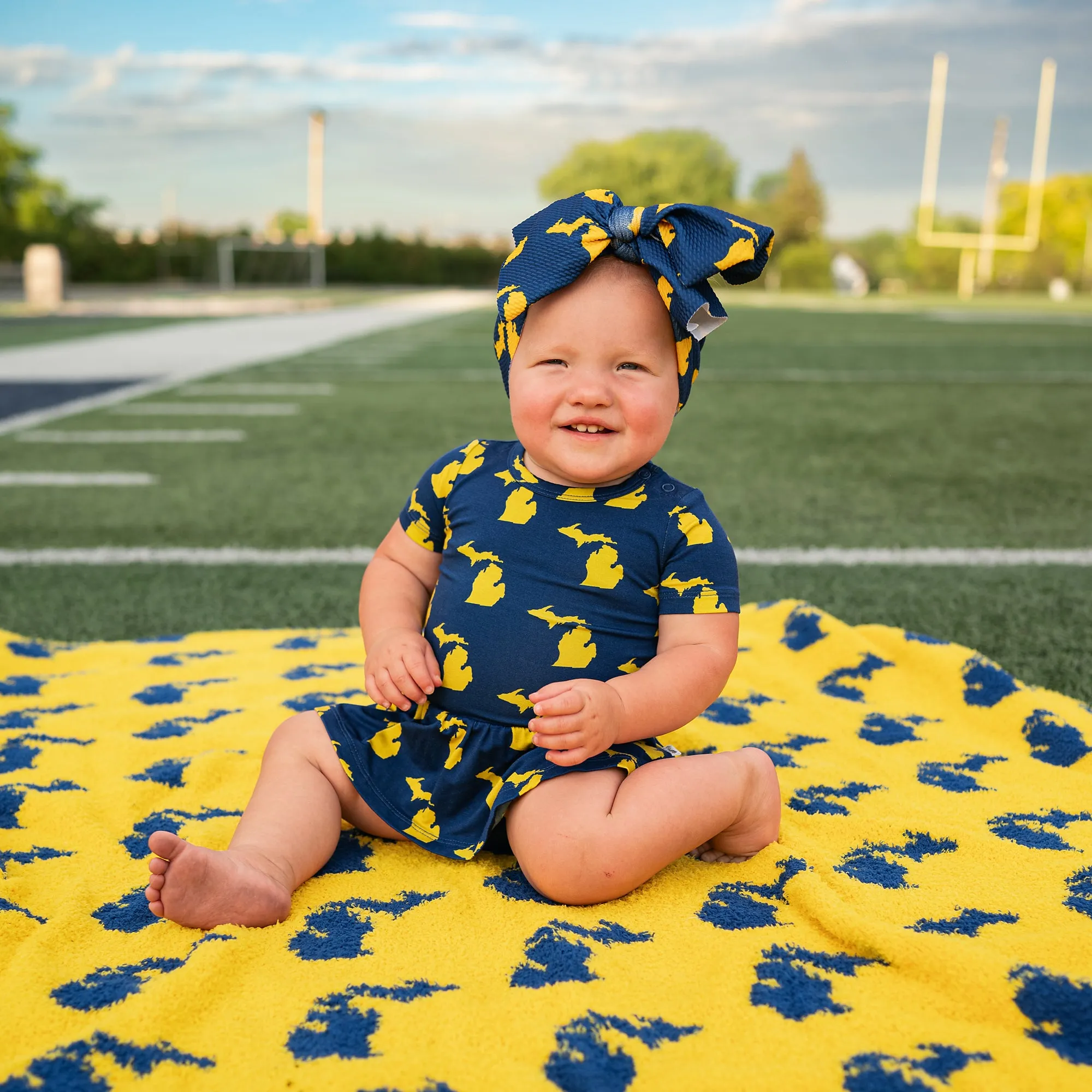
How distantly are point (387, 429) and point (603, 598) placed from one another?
15.2 ft

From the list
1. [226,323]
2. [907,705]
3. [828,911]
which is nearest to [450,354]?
[226,323]

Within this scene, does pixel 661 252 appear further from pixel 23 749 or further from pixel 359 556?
pixel 359 556

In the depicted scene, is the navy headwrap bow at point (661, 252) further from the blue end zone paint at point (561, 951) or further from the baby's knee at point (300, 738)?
the blue end zone paint at point (561, 951)

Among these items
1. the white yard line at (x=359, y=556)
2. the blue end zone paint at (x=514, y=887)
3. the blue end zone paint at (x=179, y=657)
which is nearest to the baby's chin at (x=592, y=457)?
the blue end zone paint at (x=514, y=887)

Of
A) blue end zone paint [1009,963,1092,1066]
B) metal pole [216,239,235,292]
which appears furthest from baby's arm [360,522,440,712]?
metal pole [216,239,235,292]

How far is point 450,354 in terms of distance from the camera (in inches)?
460

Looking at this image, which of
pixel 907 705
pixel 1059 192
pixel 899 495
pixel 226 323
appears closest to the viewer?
pixel 907 705

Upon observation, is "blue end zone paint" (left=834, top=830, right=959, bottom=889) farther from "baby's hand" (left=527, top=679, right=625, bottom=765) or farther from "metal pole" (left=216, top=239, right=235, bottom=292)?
"metal pole" (left=216, top=239, right=235, bottom=292)

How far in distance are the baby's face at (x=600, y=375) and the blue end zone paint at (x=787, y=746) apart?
678 millimetres

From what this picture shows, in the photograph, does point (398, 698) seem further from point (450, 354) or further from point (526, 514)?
point (450, 354)

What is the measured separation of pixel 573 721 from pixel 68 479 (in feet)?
12.3

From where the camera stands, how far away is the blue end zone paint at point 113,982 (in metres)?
1.31

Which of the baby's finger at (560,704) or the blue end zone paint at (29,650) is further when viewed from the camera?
the blue end zone paint at (29,650)

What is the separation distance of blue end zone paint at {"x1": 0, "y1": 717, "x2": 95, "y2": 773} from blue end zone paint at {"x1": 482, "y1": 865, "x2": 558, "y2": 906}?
2.92 feet
